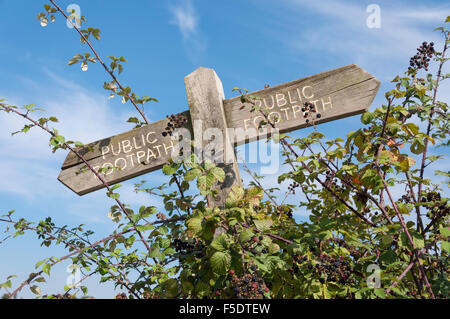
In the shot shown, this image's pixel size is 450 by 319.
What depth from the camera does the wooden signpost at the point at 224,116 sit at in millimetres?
2803

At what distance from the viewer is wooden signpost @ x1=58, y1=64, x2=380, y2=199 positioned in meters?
2.80

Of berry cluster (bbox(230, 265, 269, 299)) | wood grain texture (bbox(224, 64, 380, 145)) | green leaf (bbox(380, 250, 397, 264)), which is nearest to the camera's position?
berry cluster (bbox(230, 265, 269, 299))

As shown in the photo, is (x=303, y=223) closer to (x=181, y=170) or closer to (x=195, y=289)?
(x=195, y=289)

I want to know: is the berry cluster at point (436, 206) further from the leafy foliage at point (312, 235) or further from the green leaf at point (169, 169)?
the green leaf at point (169, 169)

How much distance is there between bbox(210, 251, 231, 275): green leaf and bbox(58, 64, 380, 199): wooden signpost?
2.63 feet

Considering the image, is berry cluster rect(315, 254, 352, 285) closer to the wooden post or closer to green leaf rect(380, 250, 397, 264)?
green leaf rect(380, 250, 397, 264)

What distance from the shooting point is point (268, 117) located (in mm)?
2902

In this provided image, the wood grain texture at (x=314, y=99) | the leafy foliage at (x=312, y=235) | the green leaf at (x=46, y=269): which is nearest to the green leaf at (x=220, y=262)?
the leafy foliage at (x=312, y=235)

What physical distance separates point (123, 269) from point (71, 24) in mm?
2203

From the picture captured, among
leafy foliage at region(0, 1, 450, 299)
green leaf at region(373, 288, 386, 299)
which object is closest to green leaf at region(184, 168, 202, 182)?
leafy foliage at region(0, 1, 450, 299)

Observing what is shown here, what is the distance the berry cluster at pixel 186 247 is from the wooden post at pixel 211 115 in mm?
345

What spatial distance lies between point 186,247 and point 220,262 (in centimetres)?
67

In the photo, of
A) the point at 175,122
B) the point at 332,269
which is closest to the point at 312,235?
the point at 332,269

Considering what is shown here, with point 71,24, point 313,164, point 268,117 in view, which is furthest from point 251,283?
point 71,24
